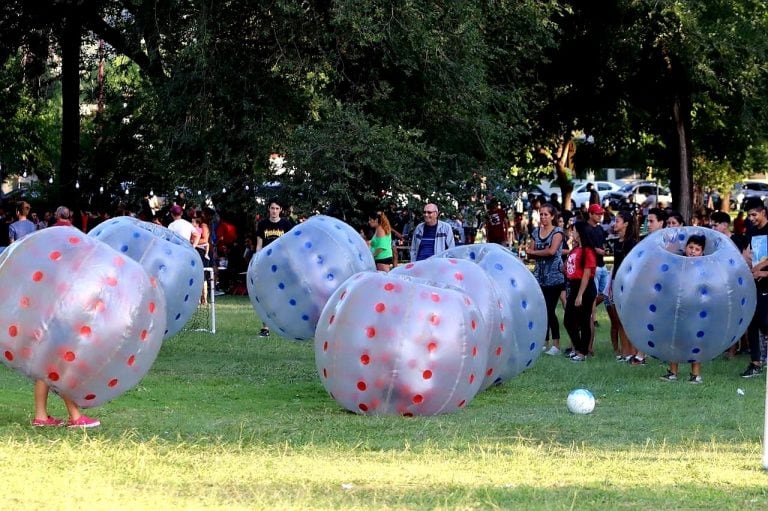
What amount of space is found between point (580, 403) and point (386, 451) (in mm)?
2823

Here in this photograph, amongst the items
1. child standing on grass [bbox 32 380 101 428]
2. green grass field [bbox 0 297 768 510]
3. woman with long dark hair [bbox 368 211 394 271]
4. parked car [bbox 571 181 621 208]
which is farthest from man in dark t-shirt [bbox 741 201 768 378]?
parked car [bbox 571 181 621 208]

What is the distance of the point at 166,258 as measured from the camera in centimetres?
1477

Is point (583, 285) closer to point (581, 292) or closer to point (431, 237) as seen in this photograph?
point (581, 292)

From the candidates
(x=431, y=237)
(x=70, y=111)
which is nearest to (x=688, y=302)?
(x=431, y=237)

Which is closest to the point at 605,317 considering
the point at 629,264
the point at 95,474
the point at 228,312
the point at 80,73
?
the point at 228,312

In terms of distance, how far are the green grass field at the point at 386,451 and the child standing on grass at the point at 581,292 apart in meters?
2.41

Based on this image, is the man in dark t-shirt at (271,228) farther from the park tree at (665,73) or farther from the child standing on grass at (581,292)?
the park tree at (665,73)

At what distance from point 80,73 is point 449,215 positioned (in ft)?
47.5

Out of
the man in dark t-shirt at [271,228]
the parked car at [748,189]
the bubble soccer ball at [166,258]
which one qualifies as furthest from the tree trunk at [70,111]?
the parked car at [748,189]

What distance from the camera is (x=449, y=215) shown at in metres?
26.3

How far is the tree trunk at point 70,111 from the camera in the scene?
32.7 metres

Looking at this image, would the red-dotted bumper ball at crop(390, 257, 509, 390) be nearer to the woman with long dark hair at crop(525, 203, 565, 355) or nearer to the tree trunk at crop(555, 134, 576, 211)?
the woman with long dark hair at crop(525, 203, 565, 355)

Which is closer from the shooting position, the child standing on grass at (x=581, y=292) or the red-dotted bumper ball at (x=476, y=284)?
the red-dotted bumper ball at (x=476, y=284)

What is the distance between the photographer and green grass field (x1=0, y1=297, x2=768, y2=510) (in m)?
7.33
